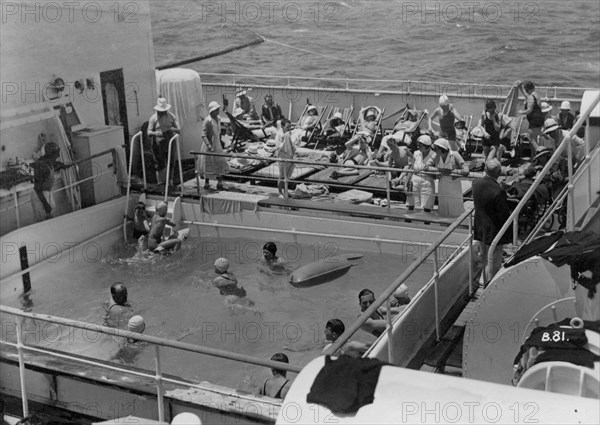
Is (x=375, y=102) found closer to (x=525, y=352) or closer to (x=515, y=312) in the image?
(x=515, y=312)

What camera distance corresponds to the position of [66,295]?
13.2 meters

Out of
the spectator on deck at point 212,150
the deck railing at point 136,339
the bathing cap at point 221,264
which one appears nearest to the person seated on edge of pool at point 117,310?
the bathing cap at point 221,264

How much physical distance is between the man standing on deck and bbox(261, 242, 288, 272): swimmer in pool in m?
4.18

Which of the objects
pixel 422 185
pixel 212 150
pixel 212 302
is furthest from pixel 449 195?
pixel 212 150

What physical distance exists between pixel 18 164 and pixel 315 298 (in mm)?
5072

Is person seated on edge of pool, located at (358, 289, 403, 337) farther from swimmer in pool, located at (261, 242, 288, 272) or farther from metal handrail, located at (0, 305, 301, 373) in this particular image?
swimmer in pool, located at (261, 242, 288, 272)

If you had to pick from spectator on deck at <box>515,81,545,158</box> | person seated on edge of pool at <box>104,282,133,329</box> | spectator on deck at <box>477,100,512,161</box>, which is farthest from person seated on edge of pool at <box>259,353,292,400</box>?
spectator on deck at <box>477,100,512,161</box>

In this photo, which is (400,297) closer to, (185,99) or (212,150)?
(212,150)

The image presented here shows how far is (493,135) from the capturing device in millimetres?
16609

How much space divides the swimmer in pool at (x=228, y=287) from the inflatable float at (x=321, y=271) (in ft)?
2.85

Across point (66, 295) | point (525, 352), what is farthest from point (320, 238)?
point (525, 352)

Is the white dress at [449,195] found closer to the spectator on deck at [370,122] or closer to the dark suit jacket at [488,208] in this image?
the dark suit jacket at [488,208]

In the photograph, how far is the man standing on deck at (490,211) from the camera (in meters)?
9.78

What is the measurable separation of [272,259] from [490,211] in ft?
15.1
